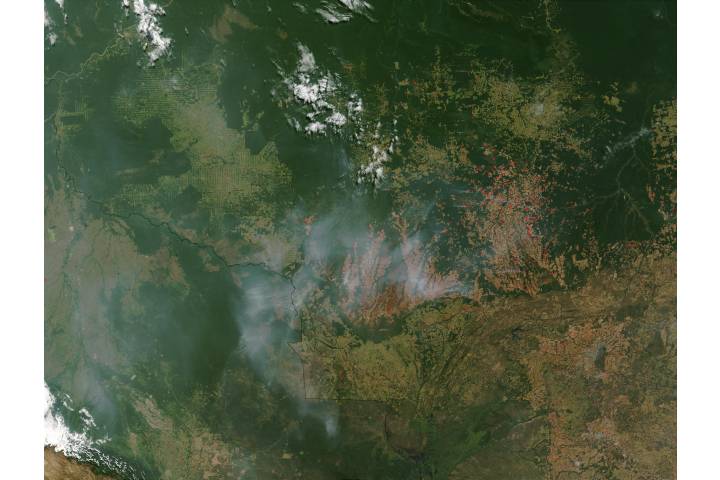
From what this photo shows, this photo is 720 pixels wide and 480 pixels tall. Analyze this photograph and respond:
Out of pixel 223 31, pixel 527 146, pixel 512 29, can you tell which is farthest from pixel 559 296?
pixel 223 31

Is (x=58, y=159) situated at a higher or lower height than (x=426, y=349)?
higher

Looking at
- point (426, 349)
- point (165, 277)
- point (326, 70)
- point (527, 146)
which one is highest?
point (326, 70)

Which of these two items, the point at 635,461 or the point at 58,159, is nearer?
the point at 635,461

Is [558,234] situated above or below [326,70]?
below

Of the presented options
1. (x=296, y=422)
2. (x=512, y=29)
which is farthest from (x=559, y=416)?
(x=512, y=29)

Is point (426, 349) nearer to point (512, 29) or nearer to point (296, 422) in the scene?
point (296, 422)

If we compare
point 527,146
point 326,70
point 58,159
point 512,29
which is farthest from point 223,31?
point 527,146

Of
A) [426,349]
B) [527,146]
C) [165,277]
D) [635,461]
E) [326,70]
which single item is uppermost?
[326,70]

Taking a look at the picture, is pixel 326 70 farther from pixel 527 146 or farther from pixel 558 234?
pixel 558 234
